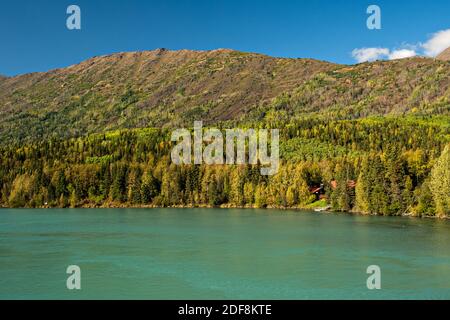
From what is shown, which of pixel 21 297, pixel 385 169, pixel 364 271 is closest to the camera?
pixel 21 297

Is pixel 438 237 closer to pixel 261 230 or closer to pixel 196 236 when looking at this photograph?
pixel 261 230

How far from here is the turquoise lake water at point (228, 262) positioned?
44375mm

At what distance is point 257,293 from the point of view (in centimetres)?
4381

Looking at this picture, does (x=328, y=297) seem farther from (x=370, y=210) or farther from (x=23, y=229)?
(x=370, y=210)

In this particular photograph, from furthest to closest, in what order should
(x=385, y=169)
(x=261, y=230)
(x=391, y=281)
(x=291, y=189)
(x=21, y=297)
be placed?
1. (x=291, y=189)
2. (x=385, y=169)
3. (x=261, y=230)
4. (x=391, y=281)
5. (x=21, y=297)

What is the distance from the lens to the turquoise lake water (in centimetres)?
4438

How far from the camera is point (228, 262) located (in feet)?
192

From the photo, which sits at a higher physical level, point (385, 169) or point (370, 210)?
point (385, 169)

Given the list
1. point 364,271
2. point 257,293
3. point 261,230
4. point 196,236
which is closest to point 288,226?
point 261,230

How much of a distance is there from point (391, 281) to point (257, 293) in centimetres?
1317

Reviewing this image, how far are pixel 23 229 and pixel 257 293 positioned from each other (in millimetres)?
68080

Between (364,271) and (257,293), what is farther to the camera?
(364,271)

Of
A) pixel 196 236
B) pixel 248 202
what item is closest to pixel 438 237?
pixel 196 236
